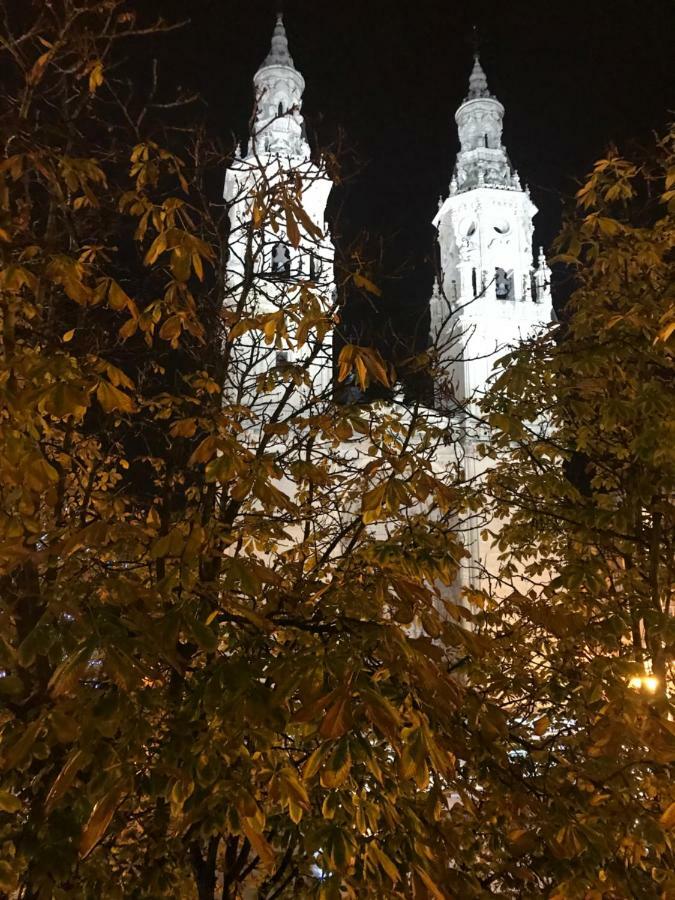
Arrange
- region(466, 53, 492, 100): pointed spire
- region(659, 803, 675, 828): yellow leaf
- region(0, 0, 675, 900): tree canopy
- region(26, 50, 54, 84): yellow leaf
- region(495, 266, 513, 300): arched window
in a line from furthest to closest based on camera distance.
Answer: region(466, 53, 492, 100): pointed spire, region(495, 266, 513, 300): arched window, region(26, 50, 54, 84): yellow leaf, region(659, 803, 675, 828): yellow leaf, region(0, 0, 675, 900): tree canopy

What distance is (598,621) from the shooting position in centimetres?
448

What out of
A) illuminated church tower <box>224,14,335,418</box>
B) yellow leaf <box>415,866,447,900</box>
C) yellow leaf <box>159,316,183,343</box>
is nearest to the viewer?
yellow leaf <box>415,866,447,900</box>

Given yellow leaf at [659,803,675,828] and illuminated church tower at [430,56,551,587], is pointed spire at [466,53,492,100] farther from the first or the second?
yellow leaf at [659,803,675,828]

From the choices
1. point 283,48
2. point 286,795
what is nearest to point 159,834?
point 286,795

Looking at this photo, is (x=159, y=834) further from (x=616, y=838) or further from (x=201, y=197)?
(x=201, y=197)

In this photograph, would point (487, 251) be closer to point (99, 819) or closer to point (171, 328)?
point (171, 328)

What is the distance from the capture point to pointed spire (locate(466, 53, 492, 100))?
38.8m

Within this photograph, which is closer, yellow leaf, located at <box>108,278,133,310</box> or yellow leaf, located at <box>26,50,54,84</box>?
yellow leaf, located at <box>108,278,133,310</box>

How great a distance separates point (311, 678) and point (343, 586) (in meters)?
1.70

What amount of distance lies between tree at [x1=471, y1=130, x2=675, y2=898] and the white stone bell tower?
26352 millimetres

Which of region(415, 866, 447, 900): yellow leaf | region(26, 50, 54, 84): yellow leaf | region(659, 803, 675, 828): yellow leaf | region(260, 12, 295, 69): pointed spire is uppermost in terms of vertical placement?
region(260, 12, 295, 69): pointed spire

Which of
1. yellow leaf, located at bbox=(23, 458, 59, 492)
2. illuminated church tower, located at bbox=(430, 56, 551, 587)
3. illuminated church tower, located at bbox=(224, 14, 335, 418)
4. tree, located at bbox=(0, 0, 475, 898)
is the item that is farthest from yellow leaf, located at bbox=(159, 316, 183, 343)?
illuminated church tower, located at bbox=(430, 56, 551, 587)

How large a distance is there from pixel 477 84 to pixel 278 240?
4070 cm

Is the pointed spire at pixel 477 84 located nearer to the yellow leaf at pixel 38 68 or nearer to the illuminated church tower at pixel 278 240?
the illuminated church tower at pixel 278 240
